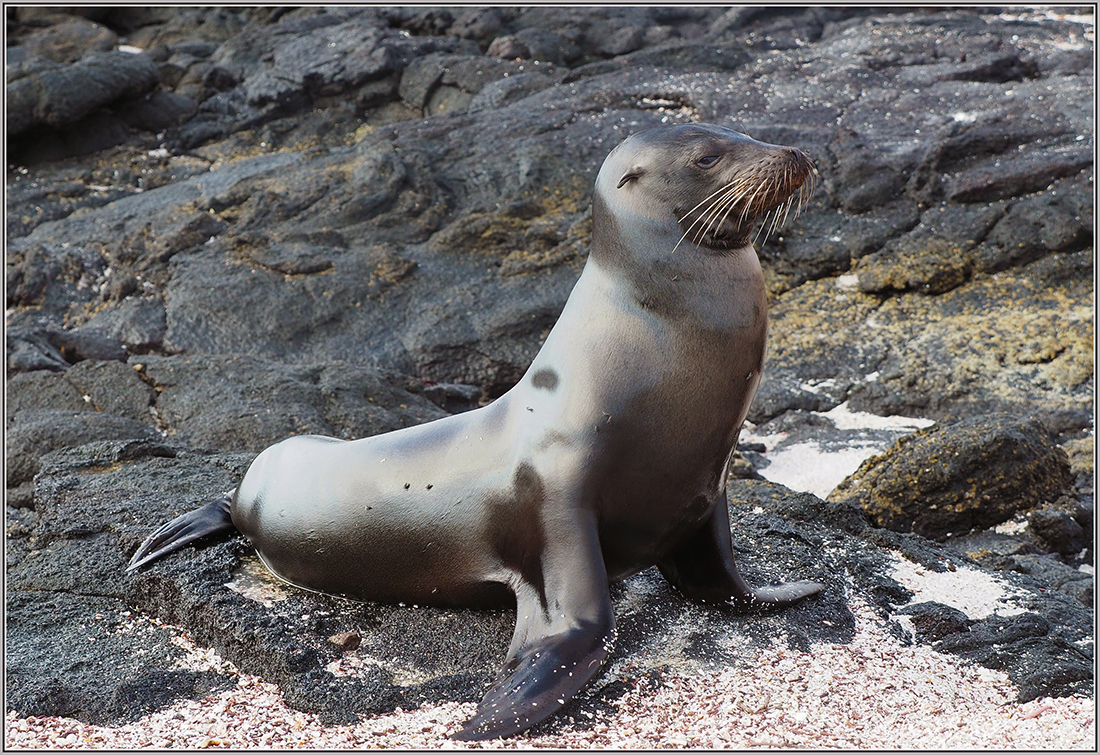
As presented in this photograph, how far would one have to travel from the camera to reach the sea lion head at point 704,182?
386 cm

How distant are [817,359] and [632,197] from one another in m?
5.63

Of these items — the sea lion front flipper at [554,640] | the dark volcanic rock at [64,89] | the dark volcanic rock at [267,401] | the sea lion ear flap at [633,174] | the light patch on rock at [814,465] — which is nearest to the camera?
the sea lion front flipper at [554,640]

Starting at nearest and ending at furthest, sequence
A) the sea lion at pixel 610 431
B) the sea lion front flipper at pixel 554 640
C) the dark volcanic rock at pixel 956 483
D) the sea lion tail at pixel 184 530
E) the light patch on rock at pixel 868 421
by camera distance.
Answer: the sea lion front flipper at pixel 554 640
the sea lion at pixel 610 431
the sea lion tail at pixel 184 530
the dark volcanic rock at pixel 956 483
the light patch on rock at pixel 868 421

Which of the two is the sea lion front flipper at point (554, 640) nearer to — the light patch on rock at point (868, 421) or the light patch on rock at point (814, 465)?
the light patch on rock at point (814, 465)

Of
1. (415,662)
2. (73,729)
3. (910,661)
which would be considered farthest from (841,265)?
(73,729)

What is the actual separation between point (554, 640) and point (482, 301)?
6457mm

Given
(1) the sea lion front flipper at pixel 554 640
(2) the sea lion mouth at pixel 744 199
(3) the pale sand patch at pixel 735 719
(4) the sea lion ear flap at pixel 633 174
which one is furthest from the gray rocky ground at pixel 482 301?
(4) the sea lion ear flap at pixel 633 174

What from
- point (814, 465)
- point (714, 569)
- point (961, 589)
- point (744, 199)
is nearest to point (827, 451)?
point (814, 465)

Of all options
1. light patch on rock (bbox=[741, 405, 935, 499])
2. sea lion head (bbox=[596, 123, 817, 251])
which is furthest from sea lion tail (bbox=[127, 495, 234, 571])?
light patch on rock (bbox=[741, 405, 935, 499])

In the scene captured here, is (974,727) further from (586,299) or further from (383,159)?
(383,159)

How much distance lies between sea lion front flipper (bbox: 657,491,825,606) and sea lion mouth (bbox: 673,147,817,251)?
997 millimetres

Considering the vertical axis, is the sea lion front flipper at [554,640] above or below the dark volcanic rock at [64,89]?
below

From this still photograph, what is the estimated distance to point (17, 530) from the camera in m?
5.49

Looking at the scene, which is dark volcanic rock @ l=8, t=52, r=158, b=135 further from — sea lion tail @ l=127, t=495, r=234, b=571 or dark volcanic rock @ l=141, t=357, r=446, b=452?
sea lion tail @ l=127, t=495, r=234, b=571
